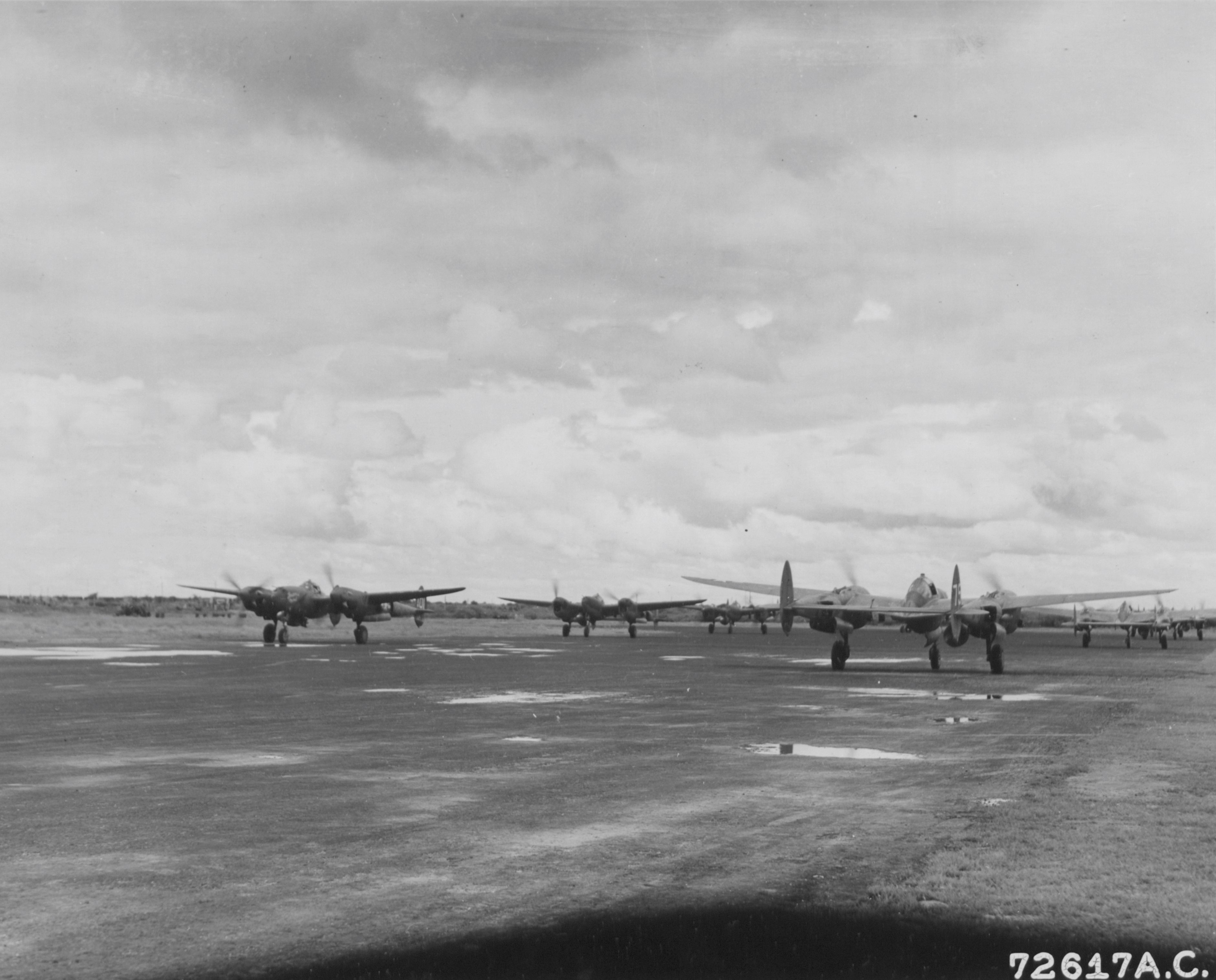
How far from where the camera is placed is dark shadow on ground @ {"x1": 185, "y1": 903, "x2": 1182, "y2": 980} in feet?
20.2

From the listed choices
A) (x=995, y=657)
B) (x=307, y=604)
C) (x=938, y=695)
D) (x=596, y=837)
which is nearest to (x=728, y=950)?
(x=596, y=837)

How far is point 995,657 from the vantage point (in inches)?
1337

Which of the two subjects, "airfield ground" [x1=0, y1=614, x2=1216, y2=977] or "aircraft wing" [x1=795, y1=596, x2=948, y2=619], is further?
"aircraft wing" [x1=795, y1=596, x2=948, y2=619]

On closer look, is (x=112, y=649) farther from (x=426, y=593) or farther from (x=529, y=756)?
(x=529, y=756)

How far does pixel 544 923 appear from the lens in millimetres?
6996

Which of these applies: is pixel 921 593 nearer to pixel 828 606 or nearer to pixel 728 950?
pixel 828 606

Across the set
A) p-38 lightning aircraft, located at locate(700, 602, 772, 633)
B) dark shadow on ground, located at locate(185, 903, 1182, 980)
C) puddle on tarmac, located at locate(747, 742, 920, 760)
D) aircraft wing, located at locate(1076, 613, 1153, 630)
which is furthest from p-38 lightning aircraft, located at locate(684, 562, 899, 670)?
p-38 lightning aircraft, located at locate(700, 602, 772, 633)

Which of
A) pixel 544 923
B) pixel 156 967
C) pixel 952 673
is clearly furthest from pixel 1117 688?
pixel 156 967

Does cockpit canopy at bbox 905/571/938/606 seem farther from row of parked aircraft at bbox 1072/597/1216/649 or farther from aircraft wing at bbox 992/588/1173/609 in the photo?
row of parked aircraft at bbox 1072/597/1216/649

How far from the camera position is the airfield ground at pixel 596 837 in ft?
21.5

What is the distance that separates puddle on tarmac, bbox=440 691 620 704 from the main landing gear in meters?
13.0

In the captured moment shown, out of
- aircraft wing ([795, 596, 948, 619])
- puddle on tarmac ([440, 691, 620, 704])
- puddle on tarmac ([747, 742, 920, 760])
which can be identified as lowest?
puddle on tarmac ([440, 691, 620, 704])

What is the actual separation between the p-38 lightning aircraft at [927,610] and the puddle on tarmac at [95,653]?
2075 centimetres

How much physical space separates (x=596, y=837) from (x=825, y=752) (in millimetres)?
6495
